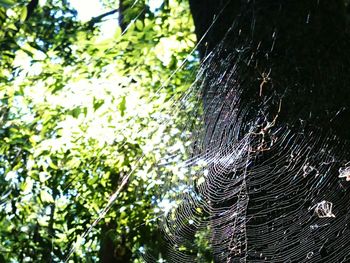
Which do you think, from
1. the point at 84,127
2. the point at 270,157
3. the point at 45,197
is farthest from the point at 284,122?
the point at 84,127

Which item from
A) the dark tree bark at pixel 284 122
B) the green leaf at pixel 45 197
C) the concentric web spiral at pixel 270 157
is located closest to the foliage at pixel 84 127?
the green leaf at pixel 45 197

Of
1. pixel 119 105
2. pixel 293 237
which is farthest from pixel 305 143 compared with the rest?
pixel 119 105

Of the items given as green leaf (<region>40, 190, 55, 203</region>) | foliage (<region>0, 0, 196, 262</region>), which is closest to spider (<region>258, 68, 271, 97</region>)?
foliage (<region>0, 0, 196, 262</region>)

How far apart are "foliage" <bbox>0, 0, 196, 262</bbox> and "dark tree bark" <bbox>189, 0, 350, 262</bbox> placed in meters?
0.83

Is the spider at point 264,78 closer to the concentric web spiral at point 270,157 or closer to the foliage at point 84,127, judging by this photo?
the concentric web spiral at point 270,157

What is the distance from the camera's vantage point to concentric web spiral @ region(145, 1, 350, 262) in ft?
4.53

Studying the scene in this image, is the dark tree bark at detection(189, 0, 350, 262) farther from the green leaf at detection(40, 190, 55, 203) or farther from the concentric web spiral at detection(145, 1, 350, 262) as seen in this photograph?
the green leaf at detection(40, 190, 55, 203)

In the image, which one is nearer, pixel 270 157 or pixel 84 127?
pixel 270 157

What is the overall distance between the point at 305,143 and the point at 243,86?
293 mm

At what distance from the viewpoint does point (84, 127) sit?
3045 mm

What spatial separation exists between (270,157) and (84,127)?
1.70 m

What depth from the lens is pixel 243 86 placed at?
162 cm

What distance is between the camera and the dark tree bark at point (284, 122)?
1.38 metres

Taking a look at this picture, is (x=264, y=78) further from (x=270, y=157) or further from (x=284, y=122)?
(x=270, y=157)
